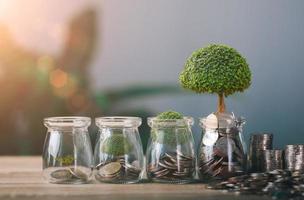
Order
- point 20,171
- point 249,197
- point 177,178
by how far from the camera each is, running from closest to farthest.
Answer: point 249,197 → point 177,178 → point 20,171

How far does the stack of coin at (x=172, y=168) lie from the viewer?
1.14m

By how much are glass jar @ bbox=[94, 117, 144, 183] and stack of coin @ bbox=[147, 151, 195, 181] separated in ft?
0.12

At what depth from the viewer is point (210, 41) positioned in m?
2.11

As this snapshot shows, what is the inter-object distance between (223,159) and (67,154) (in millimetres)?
304

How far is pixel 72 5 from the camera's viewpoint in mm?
2137

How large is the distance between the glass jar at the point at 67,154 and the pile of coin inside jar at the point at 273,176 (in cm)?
25

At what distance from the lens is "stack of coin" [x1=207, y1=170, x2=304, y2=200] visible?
0.99m

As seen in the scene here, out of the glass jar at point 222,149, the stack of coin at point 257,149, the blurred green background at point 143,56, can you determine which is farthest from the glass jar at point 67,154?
the blurred green background at point 143,56

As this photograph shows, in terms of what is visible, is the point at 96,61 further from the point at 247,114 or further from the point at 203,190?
the point at 203,190

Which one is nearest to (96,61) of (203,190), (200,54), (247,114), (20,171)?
(247,114)

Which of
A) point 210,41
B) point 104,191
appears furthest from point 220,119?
point 210,41

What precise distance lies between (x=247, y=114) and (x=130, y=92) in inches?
17.0

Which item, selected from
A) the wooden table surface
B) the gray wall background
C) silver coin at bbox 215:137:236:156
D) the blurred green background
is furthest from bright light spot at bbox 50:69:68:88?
silver coin at bbox 215:137:236:156

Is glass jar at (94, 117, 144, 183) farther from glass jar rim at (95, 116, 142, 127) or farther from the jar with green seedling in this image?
the jar with green seedling
